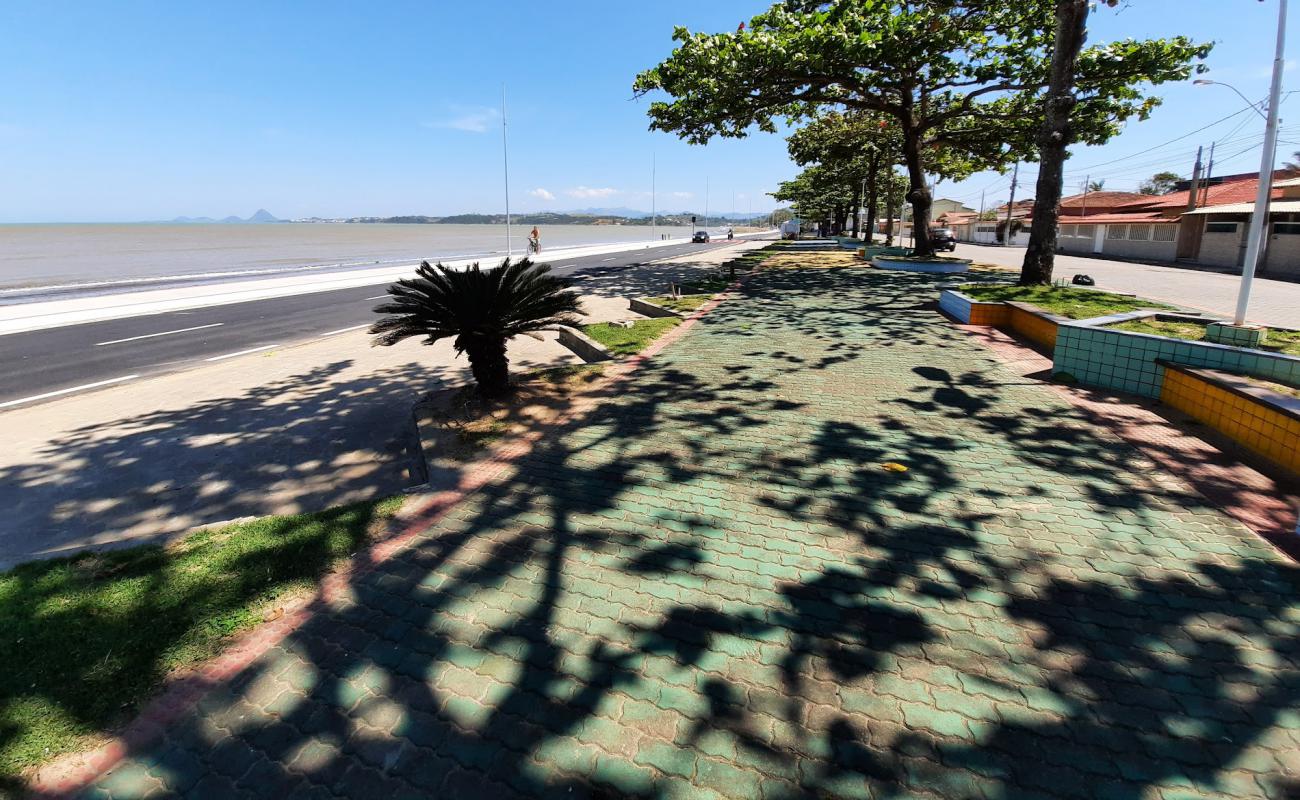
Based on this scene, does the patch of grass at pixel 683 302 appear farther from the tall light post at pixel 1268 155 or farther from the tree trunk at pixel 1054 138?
the tall light post at pixel 1268 155

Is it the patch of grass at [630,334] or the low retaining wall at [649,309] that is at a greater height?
the low retaining wall at [649,309]

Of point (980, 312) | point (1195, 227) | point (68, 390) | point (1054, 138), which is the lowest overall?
point (68, 390)

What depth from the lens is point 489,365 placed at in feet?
24.0

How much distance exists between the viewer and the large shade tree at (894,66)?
16.7m

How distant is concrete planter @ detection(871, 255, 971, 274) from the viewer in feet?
71.6

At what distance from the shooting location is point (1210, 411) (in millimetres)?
6090

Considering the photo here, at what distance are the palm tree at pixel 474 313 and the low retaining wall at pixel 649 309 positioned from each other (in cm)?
603

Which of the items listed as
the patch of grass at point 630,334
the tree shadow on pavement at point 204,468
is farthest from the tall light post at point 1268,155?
the tree shadow on pavement at point 204,468

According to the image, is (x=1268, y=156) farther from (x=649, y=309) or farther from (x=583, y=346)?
(x=649, y=309)

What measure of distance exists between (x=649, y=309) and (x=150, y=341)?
34.2 ft

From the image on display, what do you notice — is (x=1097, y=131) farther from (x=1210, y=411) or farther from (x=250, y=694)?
(x=250, y=694)

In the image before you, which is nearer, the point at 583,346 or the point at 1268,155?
the point at 1268,155

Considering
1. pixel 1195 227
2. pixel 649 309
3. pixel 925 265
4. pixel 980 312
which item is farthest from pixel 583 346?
pixel 1195 227

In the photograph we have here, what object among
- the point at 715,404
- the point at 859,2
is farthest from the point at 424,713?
the point at 859,2
